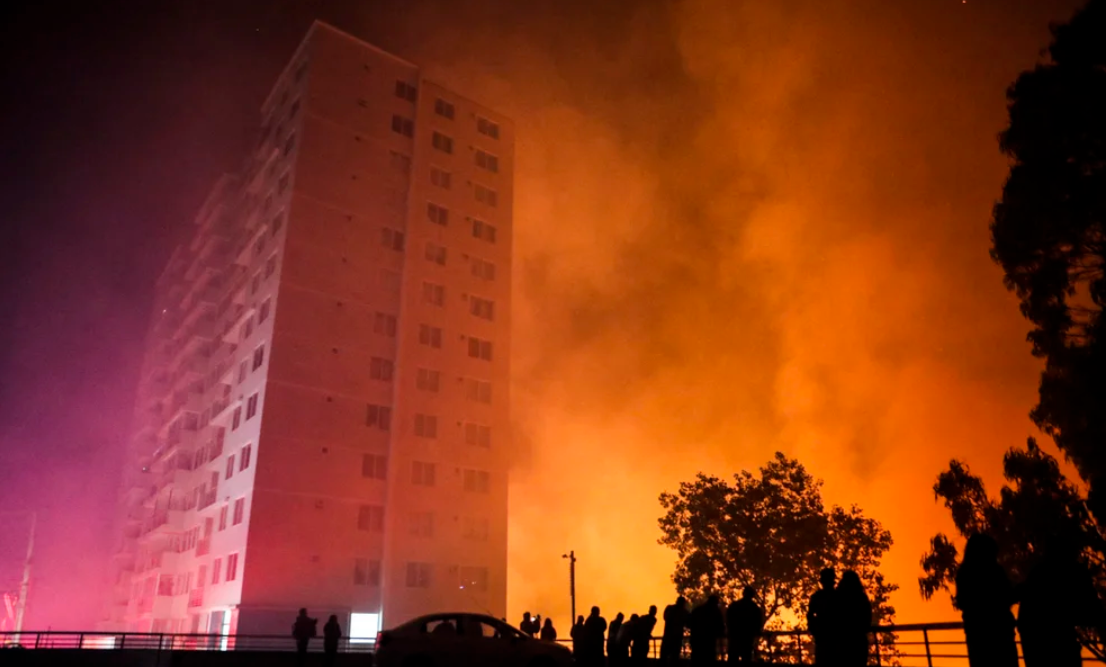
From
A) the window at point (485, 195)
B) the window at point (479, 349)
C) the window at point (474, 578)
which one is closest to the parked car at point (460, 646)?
the window at point (474, 578)

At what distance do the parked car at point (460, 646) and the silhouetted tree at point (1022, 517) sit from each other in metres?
9.98

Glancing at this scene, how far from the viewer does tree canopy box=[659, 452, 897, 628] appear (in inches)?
1473

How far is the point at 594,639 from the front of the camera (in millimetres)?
17562

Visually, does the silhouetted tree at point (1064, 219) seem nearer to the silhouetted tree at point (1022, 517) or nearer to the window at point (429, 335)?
the silhouetted tree at point (1022, 517)

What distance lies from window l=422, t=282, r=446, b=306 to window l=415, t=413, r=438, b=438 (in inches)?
314

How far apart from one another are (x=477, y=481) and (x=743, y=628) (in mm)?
38016

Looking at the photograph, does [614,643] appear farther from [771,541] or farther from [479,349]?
[479,349]

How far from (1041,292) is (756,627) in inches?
458

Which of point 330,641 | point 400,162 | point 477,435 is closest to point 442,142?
point 400,162

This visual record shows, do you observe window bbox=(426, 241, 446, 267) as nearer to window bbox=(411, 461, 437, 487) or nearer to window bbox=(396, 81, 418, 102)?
window bbox=(396, 81, 418, 102)

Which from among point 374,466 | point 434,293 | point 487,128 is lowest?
point 374,466

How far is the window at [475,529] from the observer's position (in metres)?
49.9

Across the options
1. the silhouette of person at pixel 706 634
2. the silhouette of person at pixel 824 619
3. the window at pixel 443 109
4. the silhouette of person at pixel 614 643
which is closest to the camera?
the silhouette of person at pixel 824 619

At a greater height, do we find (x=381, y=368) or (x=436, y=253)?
(x=436, y=253)
